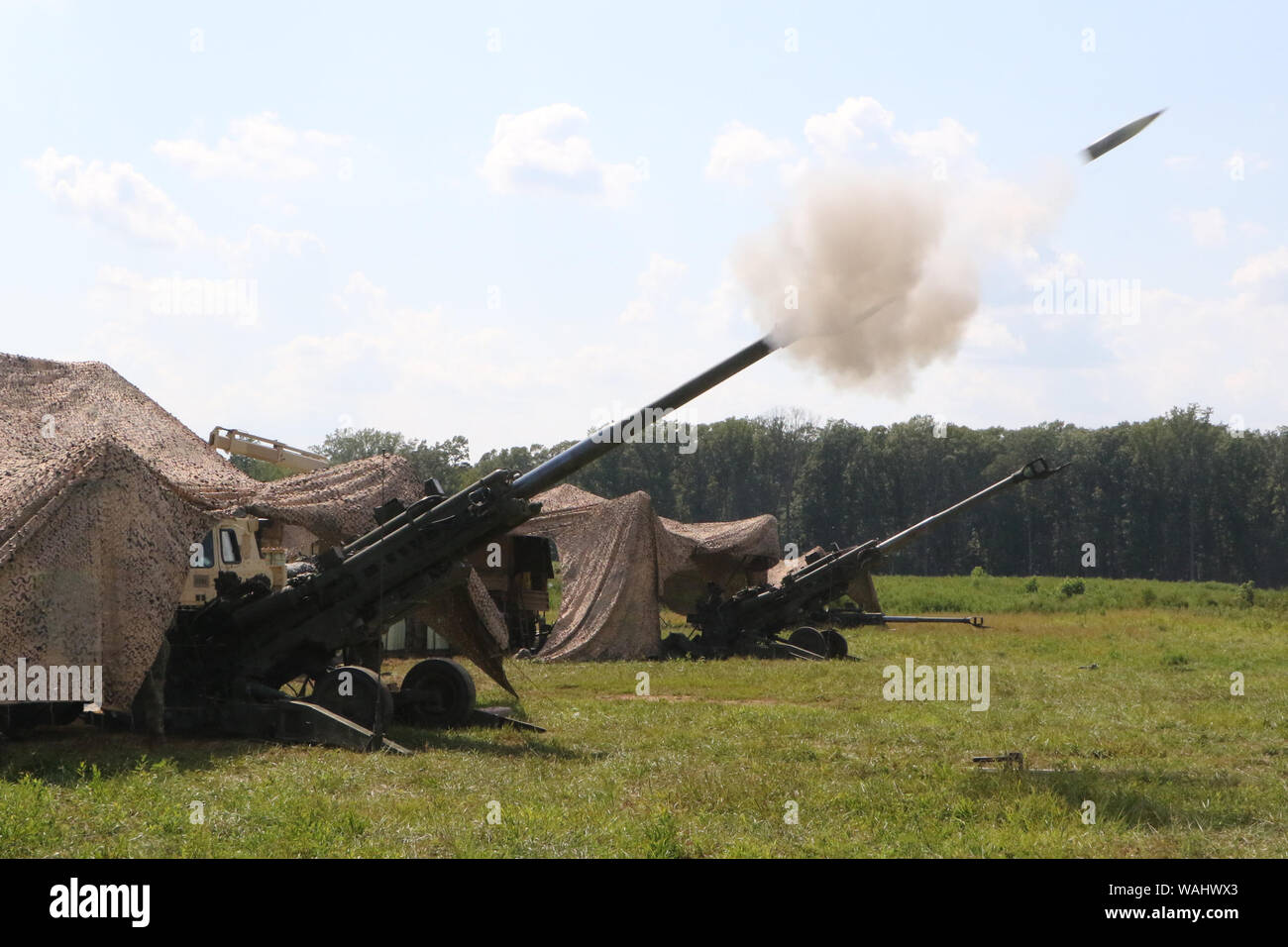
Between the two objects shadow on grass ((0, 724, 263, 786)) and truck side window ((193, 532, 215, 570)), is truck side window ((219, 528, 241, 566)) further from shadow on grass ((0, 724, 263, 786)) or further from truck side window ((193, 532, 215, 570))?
shadow on grass ((0, 724, 263, 786))

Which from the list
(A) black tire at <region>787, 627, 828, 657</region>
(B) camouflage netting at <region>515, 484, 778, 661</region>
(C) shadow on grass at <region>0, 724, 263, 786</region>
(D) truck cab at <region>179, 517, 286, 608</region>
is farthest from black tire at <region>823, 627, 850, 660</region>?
(C) shadow on grass at <region>0, 724, 263, 786</region>

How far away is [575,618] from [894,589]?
73.8 feet

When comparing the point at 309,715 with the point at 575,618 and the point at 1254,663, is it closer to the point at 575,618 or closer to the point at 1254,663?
the point at 575,618

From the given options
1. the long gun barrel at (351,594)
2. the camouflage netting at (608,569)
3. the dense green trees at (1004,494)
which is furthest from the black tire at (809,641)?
the dense green trees at (1004,494)

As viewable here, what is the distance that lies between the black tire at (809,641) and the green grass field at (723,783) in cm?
522

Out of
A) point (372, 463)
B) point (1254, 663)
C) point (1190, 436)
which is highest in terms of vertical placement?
point (1190, 436)

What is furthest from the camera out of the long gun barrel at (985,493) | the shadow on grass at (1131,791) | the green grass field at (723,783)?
the long gun barrel at (985,493)

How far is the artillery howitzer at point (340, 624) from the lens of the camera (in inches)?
468

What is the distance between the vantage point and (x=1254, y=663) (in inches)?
822

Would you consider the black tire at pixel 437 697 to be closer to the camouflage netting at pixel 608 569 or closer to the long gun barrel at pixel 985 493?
the long gun barrel at pixel 985 493

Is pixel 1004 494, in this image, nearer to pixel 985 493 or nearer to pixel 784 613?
pixel 784 613

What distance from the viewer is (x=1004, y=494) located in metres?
72.7

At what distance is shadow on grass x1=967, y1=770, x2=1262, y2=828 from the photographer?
8.59 meters

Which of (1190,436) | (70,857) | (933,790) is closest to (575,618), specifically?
(933,790)
